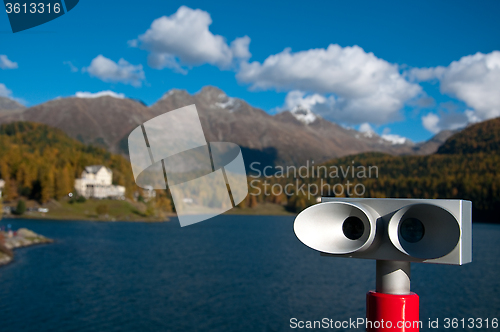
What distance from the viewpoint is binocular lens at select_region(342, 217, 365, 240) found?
2.41 meters

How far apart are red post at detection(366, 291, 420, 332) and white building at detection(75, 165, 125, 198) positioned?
122 metres

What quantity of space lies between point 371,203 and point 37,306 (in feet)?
89.5

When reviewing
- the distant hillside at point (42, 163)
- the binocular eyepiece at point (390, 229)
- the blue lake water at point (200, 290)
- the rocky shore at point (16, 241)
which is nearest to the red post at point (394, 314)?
the binocular eyepiece at point (390, 229)

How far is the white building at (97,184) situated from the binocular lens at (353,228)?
122 meters

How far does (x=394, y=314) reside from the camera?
2.24 m

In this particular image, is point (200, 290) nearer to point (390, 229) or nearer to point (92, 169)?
point (390, 229)

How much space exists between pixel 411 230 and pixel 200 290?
28499mm

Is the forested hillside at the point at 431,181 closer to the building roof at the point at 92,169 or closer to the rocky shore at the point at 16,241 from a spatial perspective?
the building roof at the point at 92,169

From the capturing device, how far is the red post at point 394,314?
7.24 feet

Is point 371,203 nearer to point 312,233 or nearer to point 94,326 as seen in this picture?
point 312,233

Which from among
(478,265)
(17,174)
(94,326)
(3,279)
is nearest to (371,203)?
(94,326)

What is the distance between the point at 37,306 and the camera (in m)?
24.6

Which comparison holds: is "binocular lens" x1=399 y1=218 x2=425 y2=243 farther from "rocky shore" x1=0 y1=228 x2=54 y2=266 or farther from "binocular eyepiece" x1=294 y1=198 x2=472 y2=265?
"rocky shore" x1=0 y1=228 x2=54 y2=266

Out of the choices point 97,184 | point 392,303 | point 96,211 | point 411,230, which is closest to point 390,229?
point 411,230
